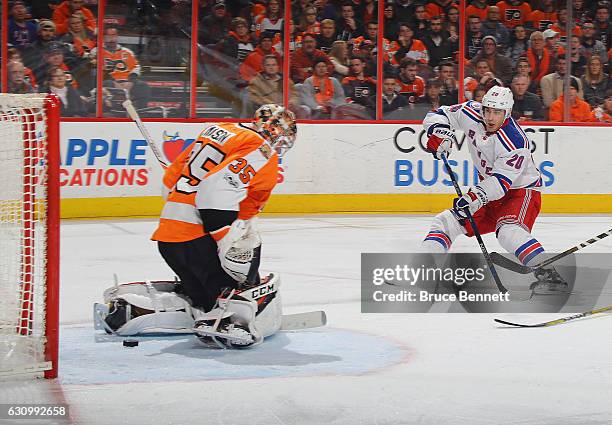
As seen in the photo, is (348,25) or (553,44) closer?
(348,25)

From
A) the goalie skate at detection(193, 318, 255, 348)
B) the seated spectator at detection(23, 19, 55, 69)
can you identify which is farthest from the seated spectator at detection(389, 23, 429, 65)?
the goalie skate at detection(193, 318, 255, 348)

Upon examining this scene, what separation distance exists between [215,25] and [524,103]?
2.95 meters

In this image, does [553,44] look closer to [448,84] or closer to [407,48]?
[448,84]

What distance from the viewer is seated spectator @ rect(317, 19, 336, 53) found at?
33.0ft

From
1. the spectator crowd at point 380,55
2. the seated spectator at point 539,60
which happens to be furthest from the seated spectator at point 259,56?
the seated spectator at point 539,60

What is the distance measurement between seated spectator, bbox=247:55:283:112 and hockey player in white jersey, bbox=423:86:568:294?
3876 mm

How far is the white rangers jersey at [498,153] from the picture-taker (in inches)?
228

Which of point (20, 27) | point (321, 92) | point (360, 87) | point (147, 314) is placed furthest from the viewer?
point (360, 87)

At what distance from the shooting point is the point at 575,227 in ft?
29.1

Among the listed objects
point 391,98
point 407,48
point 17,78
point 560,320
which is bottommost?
point 560,320

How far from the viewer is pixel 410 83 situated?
1020 centimetres

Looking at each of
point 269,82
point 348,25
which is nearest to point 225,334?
point 269,82

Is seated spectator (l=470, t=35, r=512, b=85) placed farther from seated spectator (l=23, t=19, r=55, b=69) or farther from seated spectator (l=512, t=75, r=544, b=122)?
seated spectator (l=23, t=19, r=55, b=69)

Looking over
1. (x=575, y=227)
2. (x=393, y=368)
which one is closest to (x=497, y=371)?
(x=393, y=368)
